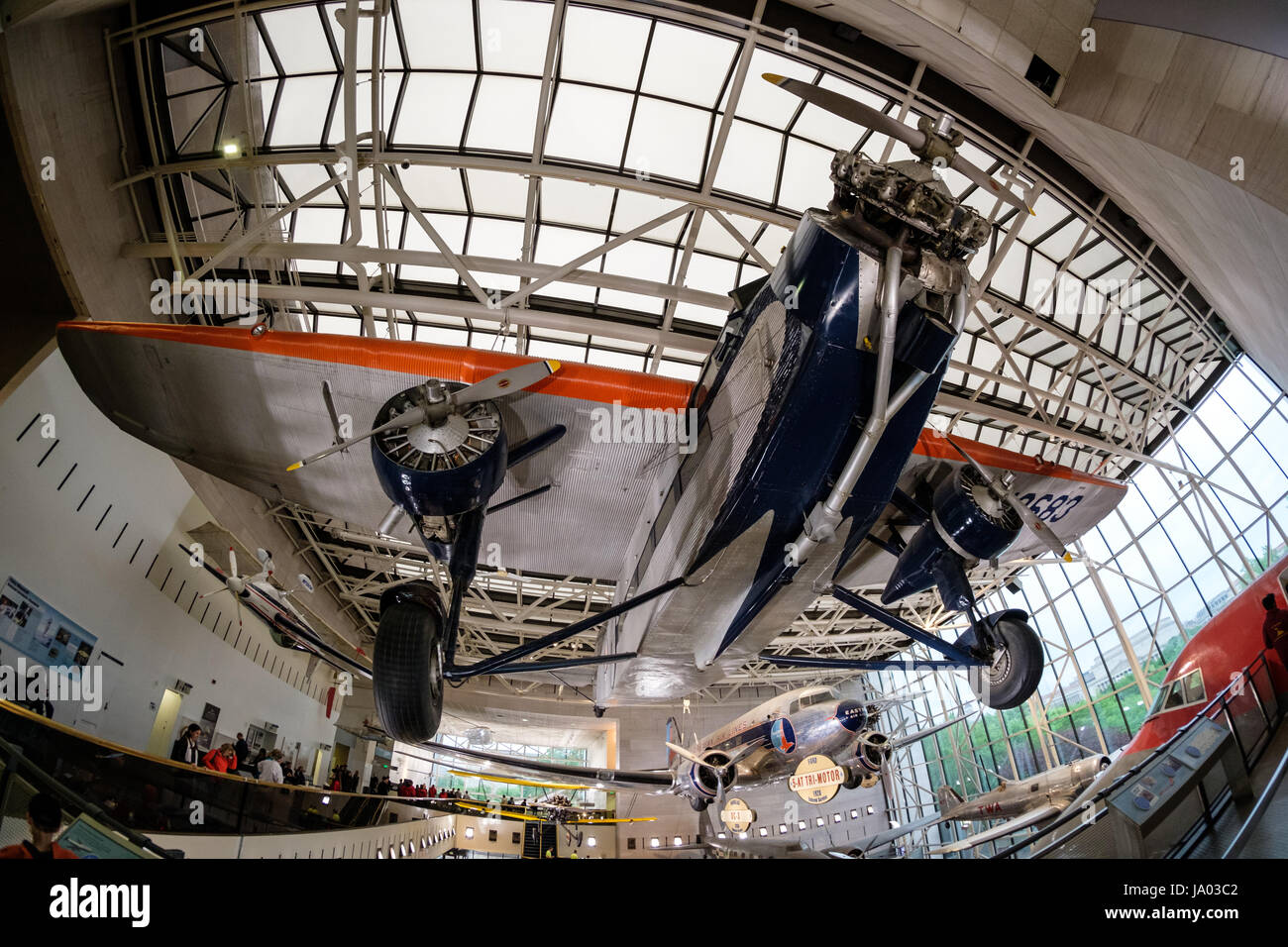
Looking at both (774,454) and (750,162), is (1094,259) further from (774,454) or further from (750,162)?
(774,454)

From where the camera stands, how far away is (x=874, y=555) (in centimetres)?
708

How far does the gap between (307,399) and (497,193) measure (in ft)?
25.6

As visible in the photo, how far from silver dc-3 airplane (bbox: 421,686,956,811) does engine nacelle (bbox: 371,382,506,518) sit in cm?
931

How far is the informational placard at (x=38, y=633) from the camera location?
21.4 feet

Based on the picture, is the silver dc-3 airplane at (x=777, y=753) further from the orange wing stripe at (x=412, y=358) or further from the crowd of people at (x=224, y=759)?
the orange wing stripe at (x=412, y=358)

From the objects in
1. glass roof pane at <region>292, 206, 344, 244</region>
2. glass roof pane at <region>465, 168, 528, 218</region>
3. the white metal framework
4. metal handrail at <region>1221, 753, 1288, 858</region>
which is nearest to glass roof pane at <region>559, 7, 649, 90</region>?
the white metal framework

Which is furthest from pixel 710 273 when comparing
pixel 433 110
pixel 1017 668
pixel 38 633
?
pixel 38 633

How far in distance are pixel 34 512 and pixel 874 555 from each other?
10444mm

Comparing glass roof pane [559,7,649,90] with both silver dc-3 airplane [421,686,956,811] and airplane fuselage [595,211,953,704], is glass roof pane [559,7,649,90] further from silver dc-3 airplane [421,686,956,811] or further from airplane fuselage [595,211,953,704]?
silver dc-3 airplane [421,686,956,811]

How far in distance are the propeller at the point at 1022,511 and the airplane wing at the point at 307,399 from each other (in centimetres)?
297

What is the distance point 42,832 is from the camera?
261cm

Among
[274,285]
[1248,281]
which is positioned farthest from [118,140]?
[1248,281]

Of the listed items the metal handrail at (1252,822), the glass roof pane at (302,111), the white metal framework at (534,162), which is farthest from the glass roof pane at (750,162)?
the metal handrail at (1252,822)
